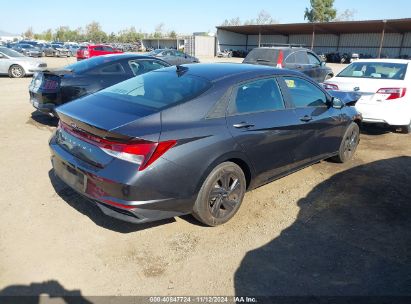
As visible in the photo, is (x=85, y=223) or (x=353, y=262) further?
(x=85, y=223)

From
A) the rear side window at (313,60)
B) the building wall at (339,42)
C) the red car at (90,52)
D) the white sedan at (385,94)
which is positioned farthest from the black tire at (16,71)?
the building wall at (339,42)

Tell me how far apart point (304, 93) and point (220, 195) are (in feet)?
6.72

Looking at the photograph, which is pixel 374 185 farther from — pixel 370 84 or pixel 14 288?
pixel 14 288

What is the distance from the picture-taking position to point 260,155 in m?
4.03

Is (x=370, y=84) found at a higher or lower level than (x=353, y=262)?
higher

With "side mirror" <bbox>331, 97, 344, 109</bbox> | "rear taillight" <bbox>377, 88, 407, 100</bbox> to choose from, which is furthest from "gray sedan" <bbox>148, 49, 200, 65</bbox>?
"side mirror" <bbox>331, 97, 344, 109</bbox>

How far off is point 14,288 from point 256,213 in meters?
2.50

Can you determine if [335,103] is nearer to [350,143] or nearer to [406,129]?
[350,143]

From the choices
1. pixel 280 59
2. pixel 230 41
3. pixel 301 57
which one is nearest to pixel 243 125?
pixel 280 59

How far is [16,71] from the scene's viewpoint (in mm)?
16875

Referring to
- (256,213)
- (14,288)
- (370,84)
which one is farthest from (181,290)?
(370,84)

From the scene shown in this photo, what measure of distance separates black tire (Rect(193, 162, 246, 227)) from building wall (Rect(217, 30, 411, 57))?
49681 mm

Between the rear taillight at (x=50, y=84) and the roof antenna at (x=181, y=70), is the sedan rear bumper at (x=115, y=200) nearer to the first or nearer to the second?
the roof antenna at (x=181, y=70)

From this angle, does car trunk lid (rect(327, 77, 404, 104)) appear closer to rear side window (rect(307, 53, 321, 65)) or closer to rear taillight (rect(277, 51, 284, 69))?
rear taillight (rect(277, 51, 284, 69))
